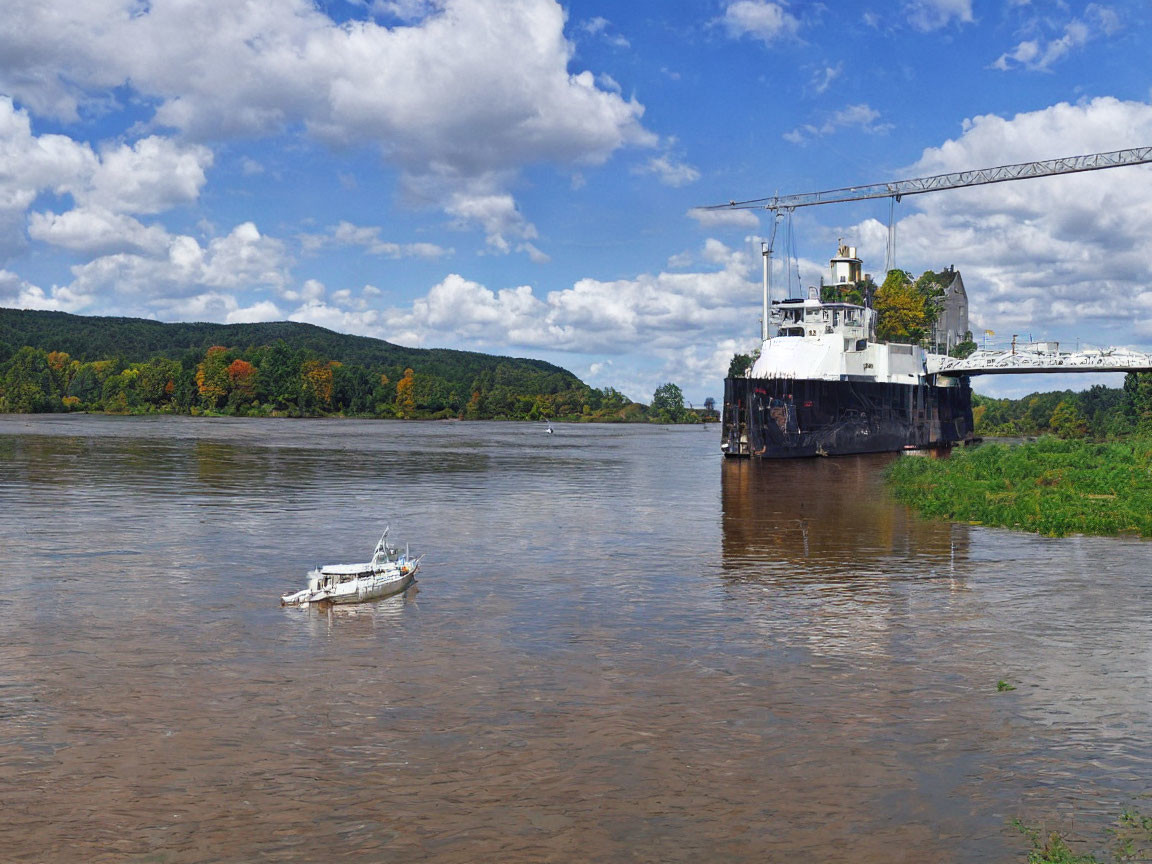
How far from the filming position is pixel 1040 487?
4069 centimetres

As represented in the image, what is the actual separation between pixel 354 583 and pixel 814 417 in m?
57.3

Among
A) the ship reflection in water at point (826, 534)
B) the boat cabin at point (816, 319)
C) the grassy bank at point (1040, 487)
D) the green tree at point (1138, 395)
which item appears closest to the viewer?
the ship reflection in water at point (826, 534)

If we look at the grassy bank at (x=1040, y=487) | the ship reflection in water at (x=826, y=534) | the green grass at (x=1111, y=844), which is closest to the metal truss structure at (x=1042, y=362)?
the grassy bank at (x=1040, y=487)

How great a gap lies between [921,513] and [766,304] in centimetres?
5622

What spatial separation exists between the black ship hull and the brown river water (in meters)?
40.3

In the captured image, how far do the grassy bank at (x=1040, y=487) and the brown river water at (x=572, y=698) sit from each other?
104 inches

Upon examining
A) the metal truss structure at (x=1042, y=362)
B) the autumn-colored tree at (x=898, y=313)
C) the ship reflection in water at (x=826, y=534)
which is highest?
the autumn-colored tree at (x=898, y=313)

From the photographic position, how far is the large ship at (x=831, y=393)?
7200 centimetres

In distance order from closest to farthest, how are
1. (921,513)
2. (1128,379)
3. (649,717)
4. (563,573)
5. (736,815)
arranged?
(736,815), (649,717), (563,573), (921,513), (1128,379)

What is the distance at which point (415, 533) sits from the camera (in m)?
32.5

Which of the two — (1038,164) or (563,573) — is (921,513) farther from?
(1038,164)

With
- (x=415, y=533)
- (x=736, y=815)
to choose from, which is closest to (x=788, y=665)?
(x=736, y=815)

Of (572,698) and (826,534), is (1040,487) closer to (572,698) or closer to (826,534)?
(826,534)

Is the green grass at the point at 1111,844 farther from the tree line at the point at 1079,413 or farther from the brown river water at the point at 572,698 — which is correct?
the tree line at the point at 1079,413
